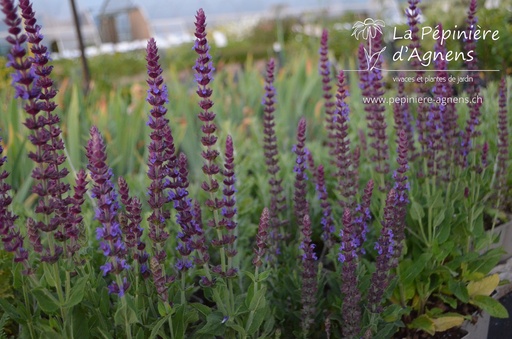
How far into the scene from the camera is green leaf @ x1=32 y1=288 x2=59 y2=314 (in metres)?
1.46

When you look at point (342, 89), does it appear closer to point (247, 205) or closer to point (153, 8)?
point (247, 205)

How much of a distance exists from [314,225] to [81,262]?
1302 mm

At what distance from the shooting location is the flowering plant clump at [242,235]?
1.42 m

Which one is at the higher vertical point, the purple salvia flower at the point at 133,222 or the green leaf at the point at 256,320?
the purple salvia flower at the point at 133,222

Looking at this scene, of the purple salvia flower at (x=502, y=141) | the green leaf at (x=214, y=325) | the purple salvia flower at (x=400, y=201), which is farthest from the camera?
the purple salvia flower at (x=502, y=141)

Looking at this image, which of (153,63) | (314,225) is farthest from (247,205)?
(153,63)

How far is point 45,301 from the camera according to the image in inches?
58.1

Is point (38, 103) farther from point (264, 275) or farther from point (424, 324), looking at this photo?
point (424, 324)

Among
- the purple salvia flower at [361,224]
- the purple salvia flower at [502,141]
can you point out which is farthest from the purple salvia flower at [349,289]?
the purple salvia flower at [502,141]

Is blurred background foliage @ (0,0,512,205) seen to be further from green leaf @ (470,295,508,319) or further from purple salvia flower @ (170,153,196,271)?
green leaf @ (470,295,508,319)

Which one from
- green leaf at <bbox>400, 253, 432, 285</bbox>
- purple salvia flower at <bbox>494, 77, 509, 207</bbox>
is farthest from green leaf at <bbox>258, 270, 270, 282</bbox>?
purple salvia flower at <bbox>494, 77, 509, 207</bbox>

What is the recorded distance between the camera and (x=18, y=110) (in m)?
3.78

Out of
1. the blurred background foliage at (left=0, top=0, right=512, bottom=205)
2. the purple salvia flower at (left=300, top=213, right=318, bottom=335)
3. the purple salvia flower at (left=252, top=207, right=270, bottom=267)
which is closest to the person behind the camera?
the purple salvia flower at (left=252, top=207, right=270, bottom=267)

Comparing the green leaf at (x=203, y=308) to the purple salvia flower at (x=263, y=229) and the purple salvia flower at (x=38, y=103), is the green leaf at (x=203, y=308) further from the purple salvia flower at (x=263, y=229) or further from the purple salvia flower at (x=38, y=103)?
the purple salvia flower at (x=38, y=103)
